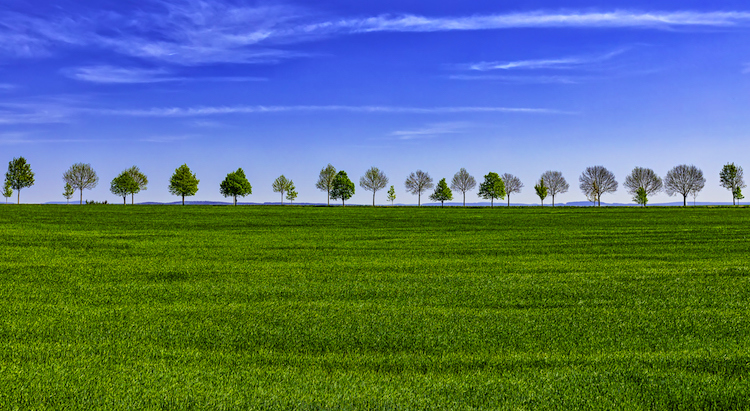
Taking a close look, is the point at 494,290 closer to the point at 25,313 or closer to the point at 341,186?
the point at 25,313

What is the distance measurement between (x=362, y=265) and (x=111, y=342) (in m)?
7.20

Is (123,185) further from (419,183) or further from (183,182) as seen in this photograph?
(419,183)

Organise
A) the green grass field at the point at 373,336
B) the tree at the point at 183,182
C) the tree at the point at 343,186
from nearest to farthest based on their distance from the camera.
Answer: the green grass field at the point at 373,336, the tree at the point at 183,182, the tree at the point at 343,186

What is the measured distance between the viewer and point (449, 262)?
12781mm

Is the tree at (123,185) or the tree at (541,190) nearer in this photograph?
the tree at (123,185)

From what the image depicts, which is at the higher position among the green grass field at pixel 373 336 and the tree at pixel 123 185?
the tree at pixel 123 185

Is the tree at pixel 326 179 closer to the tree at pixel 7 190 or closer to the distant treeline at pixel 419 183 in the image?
the distant treeline at pixel 419 183

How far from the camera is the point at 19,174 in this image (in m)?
86.1

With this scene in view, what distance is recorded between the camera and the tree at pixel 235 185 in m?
87.4

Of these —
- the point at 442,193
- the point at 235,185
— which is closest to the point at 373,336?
the point at 235,185

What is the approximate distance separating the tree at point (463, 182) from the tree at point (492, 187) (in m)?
6.18

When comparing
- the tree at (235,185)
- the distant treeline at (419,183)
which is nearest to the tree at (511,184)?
the distant treeline at (419,183)

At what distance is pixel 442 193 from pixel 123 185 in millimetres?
65168

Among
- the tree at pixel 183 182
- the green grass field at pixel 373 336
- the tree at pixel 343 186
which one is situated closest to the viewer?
the green grass field at pixel 373 336
